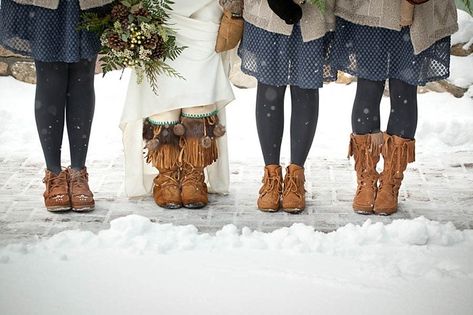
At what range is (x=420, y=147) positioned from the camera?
19.7ft

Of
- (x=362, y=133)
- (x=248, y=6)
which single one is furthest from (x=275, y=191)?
(x=248, y=6)

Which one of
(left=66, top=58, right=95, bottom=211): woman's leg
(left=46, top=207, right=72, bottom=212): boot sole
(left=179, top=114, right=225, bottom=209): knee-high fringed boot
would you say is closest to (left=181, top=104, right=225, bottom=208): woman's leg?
(left=179, top=114, right=225, bottom=209): knee-high fringed boot

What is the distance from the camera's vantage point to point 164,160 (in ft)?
15.8

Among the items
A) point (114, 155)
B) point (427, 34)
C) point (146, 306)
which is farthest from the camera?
point (114, 155)

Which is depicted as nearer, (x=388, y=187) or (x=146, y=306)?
(x=146, y=306)

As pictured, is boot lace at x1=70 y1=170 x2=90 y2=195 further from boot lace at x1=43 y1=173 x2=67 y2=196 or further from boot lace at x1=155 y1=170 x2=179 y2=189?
boot lace at x1=155 y1=170 x2=179 y2=189

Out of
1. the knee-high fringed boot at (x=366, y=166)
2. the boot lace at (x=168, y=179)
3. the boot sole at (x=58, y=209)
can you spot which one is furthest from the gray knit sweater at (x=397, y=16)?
the boot sole at (x=58, y=209)

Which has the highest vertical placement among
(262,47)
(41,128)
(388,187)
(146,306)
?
(262,47)

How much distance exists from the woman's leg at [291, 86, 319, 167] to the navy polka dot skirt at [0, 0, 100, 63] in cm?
103

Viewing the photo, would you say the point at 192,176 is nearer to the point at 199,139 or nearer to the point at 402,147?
the point at 199,139

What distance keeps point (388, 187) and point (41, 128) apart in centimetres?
173

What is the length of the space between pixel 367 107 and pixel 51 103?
152 cm

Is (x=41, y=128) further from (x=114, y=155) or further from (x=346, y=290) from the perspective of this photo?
(x=346, y=290)

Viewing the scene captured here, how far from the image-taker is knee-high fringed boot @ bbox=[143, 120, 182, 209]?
478 centimetres
